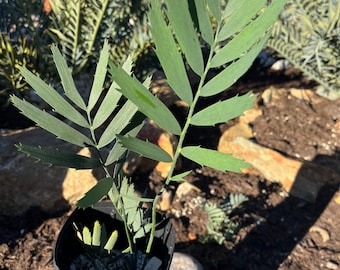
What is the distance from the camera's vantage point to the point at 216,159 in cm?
103

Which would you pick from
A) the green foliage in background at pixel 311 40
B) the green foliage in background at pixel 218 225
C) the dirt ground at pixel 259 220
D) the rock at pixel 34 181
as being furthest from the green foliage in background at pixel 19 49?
the green foliage in background at pixel 311 40

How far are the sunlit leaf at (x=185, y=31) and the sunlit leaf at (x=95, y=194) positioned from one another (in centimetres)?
29

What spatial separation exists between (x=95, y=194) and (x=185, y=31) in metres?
0.35

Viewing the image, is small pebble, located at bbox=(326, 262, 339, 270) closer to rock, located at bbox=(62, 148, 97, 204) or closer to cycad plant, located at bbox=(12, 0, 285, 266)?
rock, located at bbox=(62, 148, 97, 204)

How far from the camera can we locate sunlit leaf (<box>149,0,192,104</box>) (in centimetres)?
89

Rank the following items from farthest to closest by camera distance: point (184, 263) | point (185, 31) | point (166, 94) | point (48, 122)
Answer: point (166, 94) < point (184, 263) < point (48, 122) < point (185, 31)

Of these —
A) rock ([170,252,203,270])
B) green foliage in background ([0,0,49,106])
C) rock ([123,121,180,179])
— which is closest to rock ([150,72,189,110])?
rock ([123,121,180,179])

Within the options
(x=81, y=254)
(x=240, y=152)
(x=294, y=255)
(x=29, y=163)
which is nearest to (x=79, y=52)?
(x=29, y=163)

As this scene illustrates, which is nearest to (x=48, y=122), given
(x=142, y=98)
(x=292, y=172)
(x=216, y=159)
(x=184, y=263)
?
(x=142, y=98)

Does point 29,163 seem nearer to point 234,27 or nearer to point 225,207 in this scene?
point 225,207

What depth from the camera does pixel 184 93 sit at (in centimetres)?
101

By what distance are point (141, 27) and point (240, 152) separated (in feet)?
2.40

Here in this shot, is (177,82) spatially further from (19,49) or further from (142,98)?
(19,49)

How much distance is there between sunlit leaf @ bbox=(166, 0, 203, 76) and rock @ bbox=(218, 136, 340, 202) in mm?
1391
